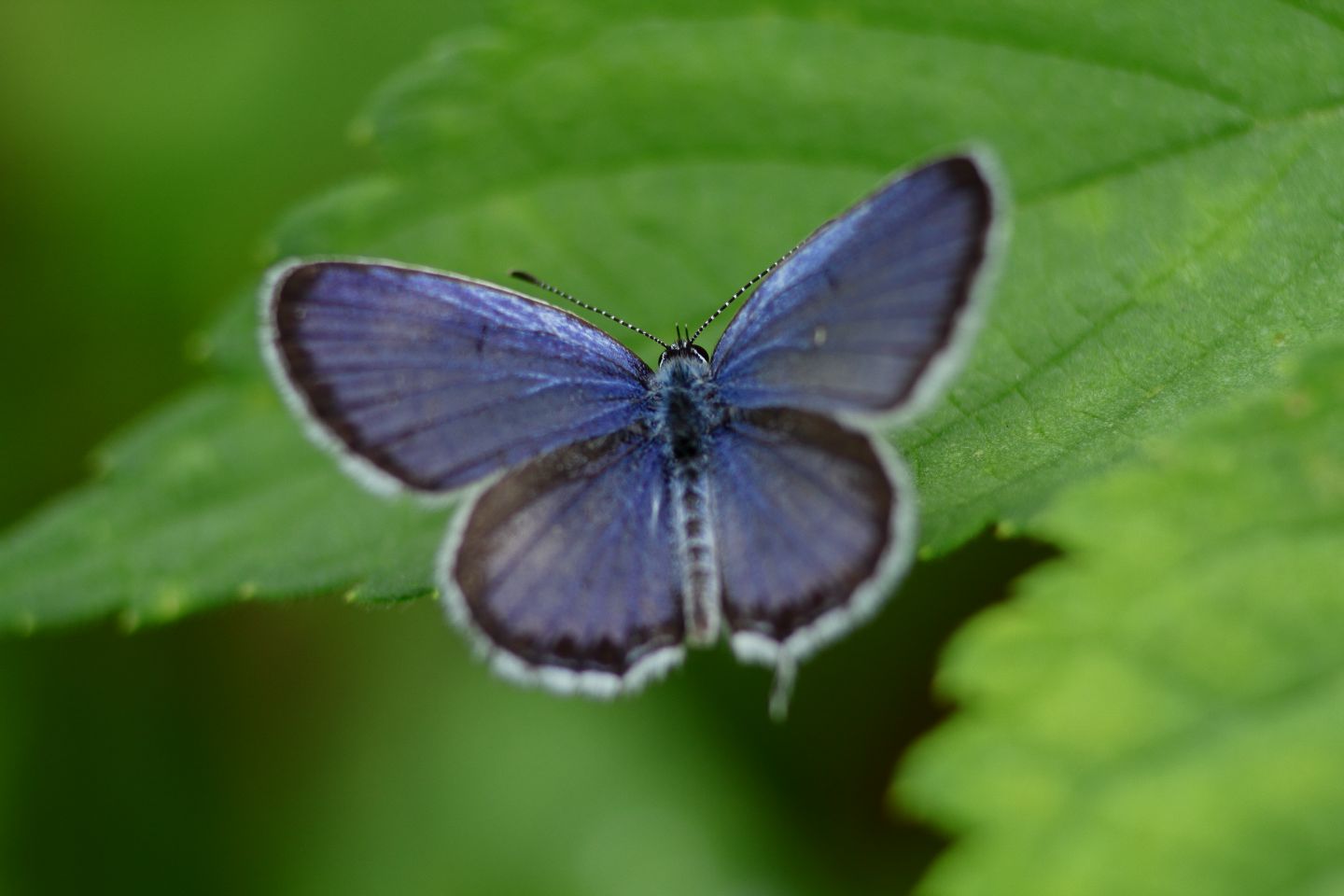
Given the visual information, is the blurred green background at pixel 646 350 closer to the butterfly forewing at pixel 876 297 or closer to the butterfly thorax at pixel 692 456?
the butterfly forewing at pixel 876 297

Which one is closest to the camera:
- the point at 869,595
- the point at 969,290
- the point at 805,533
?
the point at 969,290

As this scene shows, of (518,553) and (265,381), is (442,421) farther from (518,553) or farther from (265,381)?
(265,381)

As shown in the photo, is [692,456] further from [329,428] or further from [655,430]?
[329,428]

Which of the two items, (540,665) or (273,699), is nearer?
(540,665)

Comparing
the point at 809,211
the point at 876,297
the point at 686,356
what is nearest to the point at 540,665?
the point at 686,356

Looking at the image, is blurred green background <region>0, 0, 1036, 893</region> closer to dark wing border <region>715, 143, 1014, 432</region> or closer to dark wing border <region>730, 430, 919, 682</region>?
dark wing border <region>730, 430, 919, 682</region>

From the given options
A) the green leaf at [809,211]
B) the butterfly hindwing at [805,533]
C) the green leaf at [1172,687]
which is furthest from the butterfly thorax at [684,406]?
the green leaf at [1172,687]
